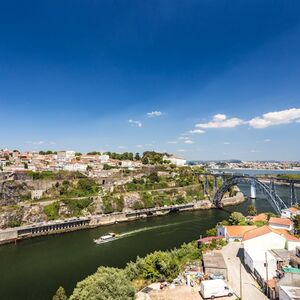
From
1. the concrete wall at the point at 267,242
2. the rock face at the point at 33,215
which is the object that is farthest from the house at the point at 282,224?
the rock face at the point at 33,215

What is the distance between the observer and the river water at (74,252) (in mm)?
19734

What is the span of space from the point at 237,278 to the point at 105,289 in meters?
8.17

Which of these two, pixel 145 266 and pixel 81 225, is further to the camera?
pixel 81 225

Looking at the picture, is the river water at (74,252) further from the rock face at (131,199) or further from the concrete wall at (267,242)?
the concrete wall at (267,242)

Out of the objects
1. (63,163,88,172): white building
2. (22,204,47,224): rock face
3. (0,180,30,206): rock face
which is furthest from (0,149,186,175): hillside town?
(22,204,47,224): rock face

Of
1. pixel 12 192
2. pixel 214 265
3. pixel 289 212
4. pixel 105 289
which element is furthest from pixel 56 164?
pixel 105 289

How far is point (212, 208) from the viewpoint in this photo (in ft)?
161

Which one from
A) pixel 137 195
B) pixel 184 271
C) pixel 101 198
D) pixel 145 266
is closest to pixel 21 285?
pixel 145 266

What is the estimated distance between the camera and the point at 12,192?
38906 millimetres

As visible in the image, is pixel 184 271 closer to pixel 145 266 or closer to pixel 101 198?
pixel 145 266

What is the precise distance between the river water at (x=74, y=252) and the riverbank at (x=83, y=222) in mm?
1441

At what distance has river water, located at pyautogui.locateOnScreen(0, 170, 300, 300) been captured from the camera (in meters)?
19.7

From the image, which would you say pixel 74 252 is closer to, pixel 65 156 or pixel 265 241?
pixel 265 241

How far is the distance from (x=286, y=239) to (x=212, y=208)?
30545 mm
